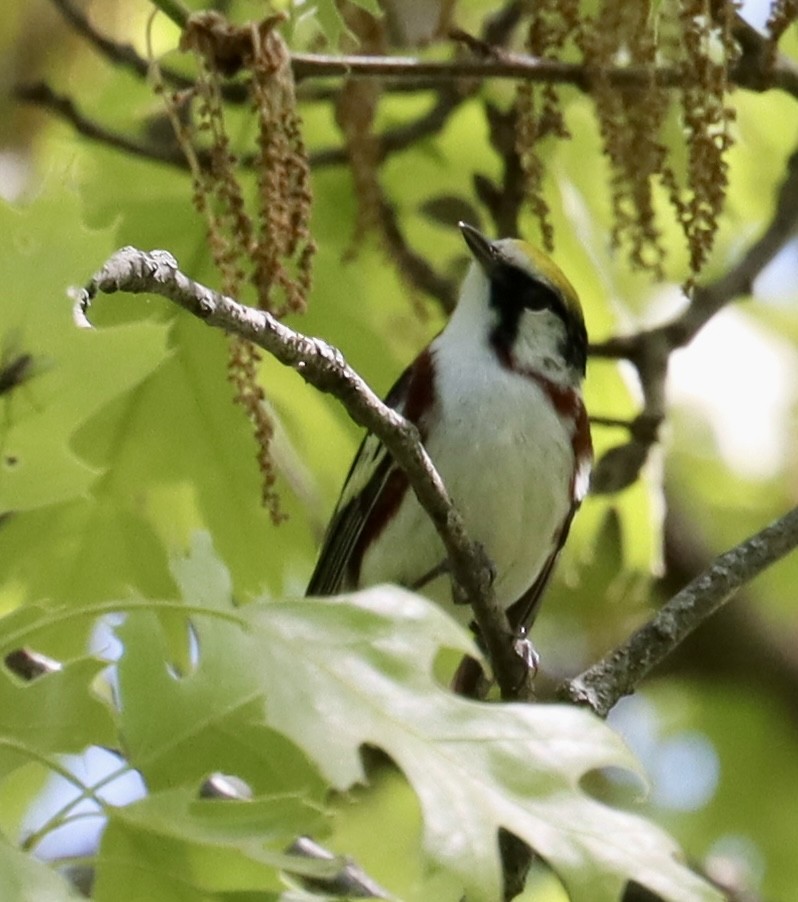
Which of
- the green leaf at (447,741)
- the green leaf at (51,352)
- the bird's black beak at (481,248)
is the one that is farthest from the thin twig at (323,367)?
the bird's black beak at (481,248)

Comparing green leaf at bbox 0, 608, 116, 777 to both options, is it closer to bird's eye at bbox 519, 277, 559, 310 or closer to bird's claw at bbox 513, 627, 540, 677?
bird's claw at bbox 513, 627, 540, 677

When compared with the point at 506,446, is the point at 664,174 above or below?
above

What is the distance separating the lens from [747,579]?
6.55 feet

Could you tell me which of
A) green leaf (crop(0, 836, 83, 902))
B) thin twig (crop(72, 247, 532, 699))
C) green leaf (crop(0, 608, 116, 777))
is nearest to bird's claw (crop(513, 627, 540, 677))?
thin twig (crop(72, 247, 532, 699))

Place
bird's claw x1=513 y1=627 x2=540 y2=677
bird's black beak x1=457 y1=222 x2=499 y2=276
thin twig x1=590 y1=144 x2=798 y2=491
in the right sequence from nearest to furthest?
bird's claw x1=513 y1=627 x2=540 y2=677 → bird's black beak x1=457 y1=222 x2=499 y2=276 → thin twig x1=590 y1=144 x2=798 y2=491

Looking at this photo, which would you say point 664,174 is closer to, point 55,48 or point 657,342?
point 657,342

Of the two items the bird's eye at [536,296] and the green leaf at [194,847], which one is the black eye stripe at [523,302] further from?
the green leaf at [194,847]

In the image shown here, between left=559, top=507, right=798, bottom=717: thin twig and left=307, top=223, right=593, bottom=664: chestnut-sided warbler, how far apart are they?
22.0 inches

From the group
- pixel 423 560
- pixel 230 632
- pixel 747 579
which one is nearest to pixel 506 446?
pixel 423 560

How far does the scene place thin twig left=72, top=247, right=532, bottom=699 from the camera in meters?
1.35

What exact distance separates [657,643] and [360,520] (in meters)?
0.75

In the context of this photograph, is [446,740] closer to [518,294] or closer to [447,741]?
[447,741]

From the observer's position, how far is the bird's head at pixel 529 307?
2719 millimetres

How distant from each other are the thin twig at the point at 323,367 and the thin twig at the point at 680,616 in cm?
15
